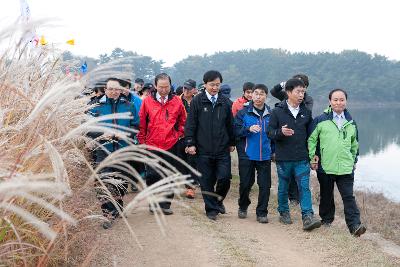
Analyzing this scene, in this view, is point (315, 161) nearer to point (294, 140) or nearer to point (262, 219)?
point (294, 140)

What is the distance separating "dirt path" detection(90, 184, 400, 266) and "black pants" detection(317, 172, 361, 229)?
212mm

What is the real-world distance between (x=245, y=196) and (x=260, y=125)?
0.88 meters

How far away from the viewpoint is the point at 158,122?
17.5ft

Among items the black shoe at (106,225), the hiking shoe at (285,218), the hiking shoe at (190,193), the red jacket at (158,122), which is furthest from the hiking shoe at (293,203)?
the black shoe at (106,225)

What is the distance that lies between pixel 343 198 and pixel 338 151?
1.78 ft

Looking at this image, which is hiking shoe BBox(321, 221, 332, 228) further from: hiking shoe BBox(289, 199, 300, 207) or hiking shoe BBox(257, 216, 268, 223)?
hiking shoe BBox(289, 199, 300, 207)

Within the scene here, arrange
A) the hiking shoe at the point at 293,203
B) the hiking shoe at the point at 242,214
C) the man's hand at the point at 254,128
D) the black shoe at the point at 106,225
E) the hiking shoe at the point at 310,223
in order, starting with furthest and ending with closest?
the hiking shoe at the point at 293,203, the hiking shoe at the point at 242,214, the man's hand at the point at 254,128, the hiking shoe at the point at 310,223, the black shoe at the point at 106,225

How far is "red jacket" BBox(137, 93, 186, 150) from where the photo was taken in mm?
5328

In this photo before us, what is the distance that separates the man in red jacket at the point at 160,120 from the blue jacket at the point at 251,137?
0.78 meters

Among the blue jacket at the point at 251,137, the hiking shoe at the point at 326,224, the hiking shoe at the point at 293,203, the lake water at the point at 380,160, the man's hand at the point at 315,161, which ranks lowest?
the lake water at the point at 380,160

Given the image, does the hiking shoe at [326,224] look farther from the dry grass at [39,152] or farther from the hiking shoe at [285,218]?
the dry grass at [39,152]

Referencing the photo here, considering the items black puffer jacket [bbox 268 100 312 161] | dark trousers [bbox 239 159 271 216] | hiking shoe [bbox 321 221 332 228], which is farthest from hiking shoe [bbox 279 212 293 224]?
black puffer jacket [bbox 268 100 312 161]

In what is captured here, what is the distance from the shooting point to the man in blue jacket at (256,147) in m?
5.57

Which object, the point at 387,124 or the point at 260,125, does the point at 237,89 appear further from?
the point at 260,125
